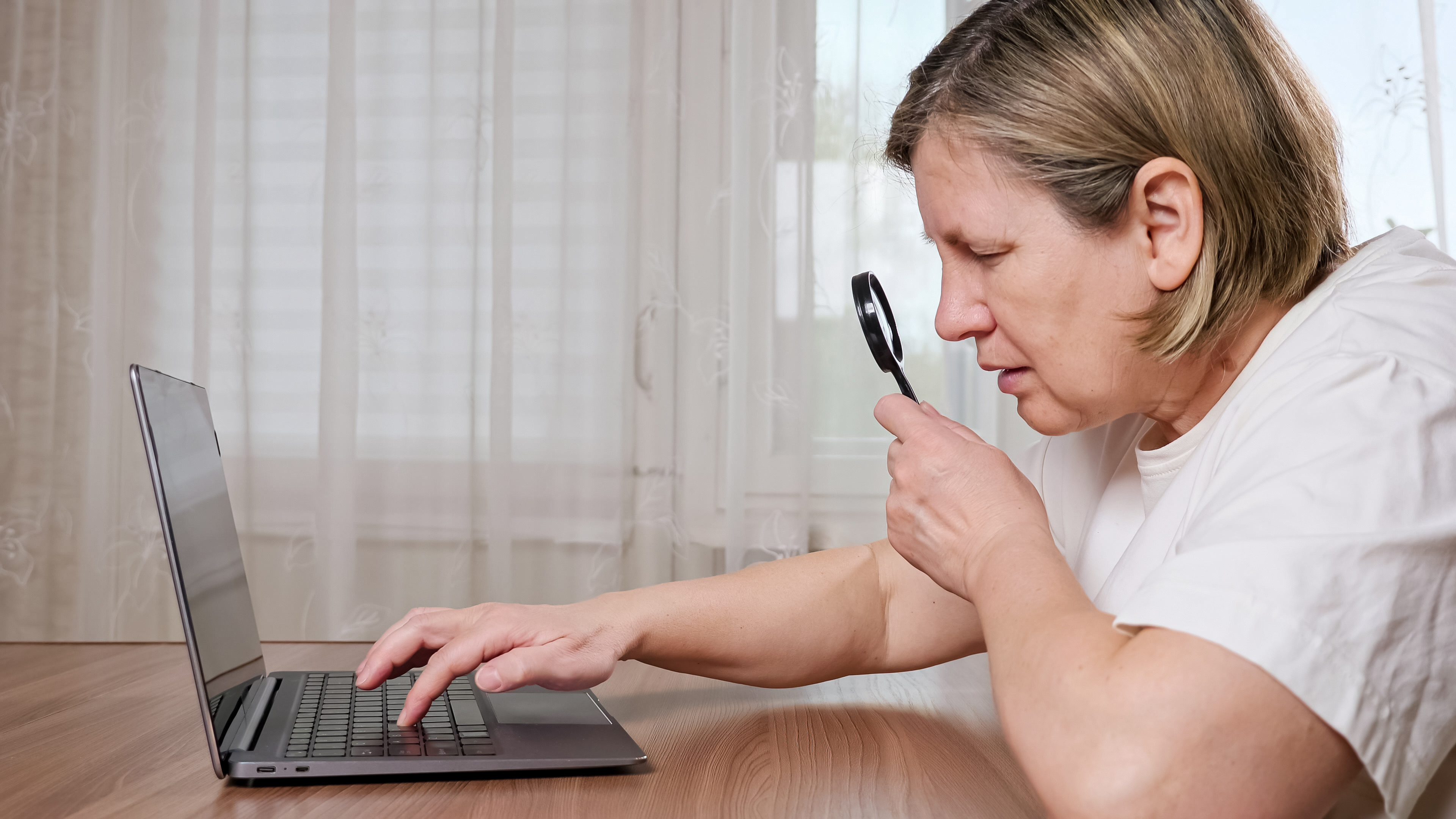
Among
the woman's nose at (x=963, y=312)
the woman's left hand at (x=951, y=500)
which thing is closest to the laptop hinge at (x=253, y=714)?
the woman's left hand at (x=951, y=500)

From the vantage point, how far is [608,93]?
177cm

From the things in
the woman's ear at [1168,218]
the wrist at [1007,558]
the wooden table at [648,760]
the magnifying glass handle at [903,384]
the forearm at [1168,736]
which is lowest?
the wooden table at [648,760]

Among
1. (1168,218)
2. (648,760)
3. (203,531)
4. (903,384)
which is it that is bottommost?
(648,760)

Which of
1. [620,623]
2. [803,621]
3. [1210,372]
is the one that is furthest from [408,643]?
[1210,372]

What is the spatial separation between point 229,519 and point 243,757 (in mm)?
320

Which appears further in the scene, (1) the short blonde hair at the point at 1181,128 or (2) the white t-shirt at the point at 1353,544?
(1) the short blonde hair at the point at 1181,128

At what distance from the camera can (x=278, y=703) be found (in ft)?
2.56

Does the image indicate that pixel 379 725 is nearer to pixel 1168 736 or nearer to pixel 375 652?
pixel 375 652

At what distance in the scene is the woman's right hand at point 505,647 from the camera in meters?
0.74

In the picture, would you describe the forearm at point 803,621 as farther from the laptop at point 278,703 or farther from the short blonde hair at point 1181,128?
the short blonde hair at point 1181,128

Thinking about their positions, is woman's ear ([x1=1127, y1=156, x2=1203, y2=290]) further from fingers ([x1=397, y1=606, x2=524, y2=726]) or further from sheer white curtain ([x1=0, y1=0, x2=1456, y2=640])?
sheer white curtain ([x1=0, y1=0, x2=1456, y2=640])

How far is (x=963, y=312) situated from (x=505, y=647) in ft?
1.46

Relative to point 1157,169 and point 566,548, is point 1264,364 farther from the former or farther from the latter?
point 566,548

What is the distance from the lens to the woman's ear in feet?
2.15
